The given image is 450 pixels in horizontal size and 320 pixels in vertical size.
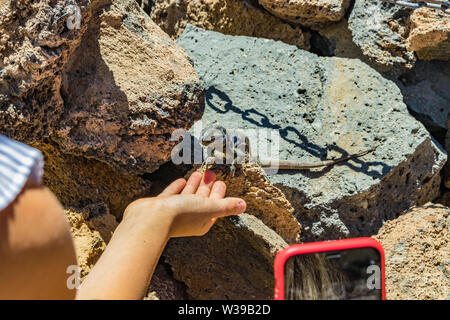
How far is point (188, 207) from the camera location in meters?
1.49

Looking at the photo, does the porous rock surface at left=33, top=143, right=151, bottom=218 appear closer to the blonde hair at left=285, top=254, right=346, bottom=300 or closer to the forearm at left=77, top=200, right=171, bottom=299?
the forearm at left=77, top=200, right=171, bottom=299

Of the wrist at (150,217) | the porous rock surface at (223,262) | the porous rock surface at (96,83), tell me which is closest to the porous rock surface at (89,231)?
the porous rock surface at (96,83)

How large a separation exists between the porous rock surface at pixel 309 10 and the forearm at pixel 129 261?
2654mm

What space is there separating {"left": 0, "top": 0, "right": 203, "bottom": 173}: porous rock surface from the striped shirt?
114 centimetres

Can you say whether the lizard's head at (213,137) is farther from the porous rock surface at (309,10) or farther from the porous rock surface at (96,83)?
the porous rock surface at (309,10)

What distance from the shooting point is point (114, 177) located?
248 cm

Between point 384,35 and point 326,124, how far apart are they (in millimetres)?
936

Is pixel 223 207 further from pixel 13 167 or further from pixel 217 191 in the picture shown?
pixel 13 167

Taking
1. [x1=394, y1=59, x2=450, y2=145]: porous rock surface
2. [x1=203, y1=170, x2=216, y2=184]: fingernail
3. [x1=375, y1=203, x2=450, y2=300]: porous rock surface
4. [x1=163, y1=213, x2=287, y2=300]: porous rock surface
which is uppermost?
[x1=394, y1=59, x2=450, y2=145]: porous rock surface

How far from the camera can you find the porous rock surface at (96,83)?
6.56ft

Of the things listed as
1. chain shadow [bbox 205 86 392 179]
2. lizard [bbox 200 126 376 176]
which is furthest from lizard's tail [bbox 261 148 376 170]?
lizard [bbox 200 126 376 176]

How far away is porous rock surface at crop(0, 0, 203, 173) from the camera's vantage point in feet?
6.56

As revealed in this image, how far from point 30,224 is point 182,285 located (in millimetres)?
1612
